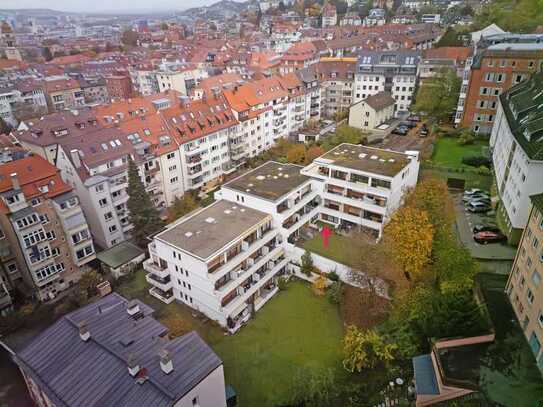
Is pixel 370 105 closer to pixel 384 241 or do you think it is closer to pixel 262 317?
pixel 384 241

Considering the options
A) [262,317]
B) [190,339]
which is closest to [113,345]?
[190,339]

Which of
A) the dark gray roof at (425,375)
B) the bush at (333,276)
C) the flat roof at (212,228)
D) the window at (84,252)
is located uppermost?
the flat roof at (212,228)

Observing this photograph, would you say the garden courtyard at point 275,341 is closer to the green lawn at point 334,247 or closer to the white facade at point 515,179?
the green lawn at point 334,247

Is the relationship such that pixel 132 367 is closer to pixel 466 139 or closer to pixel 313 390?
pixel 313 390

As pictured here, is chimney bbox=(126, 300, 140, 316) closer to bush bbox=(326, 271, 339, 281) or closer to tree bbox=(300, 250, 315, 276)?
tree bbox=(300, 250, 315, 276)

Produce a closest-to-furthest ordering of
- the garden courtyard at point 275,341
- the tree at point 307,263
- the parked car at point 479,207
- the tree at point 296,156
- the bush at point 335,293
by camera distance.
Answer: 1. the garden courtyard at point 275,341
2. the bush at point 335,293
3. the tree at point 307,263
4. the parked car at point 479,207
5. the tree at point 296,156

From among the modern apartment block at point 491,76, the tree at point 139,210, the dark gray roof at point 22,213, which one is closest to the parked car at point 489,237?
the modern apartment block at point 491,76

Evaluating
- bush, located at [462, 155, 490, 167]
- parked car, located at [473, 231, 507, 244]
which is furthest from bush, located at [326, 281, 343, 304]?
bush, located at [462, 155, 490, 167]
